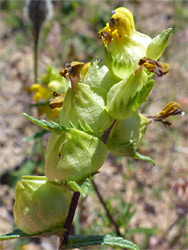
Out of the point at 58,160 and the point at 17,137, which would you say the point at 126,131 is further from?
the point at 17,137

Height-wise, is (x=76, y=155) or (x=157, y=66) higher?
(x=157, y=66)

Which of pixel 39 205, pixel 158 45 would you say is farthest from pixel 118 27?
pixel 39 205

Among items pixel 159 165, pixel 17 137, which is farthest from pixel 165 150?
pixel 17 137

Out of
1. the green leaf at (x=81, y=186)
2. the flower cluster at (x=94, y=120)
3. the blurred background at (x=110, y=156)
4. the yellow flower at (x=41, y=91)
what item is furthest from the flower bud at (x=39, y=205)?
the yellow flower at (x=41, y=91)

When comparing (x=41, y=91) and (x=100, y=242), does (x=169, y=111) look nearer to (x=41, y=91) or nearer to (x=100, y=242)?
(x=100, y=242)

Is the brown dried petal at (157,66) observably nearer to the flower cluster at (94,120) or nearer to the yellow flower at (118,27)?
the flower cluster at (94,120)
